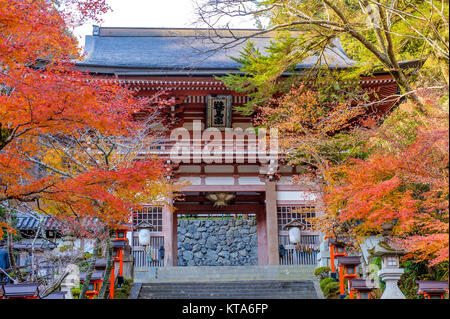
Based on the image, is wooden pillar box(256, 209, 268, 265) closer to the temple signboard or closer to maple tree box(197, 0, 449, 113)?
the temple signboard

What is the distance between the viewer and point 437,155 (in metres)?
Answer: 6.91

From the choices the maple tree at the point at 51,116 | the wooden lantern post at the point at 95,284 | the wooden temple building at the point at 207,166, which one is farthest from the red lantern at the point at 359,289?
the wooden lantern post at the point at 95,284

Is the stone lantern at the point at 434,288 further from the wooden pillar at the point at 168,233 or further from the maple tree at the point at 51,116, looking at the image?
the wooden pillar at the point at 168,233

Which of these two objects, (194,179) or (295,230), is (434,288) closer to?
(295,230)

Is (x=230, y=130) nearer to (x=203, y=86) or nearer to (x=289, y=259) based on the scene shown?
(x=203, y=86)

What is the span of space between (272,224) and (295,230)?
0.74 meters

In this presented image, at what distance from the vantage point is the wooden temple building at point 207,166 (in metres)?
14.3

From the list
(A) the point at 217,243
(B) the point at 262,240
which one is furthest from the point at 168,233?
(A) the point at 217,243

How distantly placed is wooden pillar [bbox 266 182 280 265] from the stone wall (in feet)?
26.2

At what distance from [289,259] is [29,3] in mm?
10951

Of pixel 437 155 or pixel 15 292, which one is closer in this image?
pixel 437 155

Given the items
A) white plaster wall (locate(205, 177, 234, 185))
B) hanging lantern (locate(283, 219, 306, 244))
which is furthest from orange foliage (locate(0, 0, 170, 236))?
hanging lantern (locate(283, 219, 306, 244))
